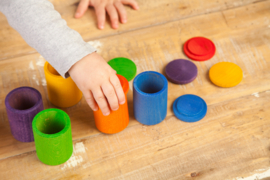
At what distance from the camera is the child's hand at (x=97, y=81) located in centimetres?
68

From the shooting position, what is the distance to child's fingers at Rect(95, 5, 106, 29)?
3.47 ft

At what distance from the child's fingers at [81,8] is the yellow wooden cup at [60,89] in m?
0.35

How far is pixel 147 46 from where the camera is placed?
3.28 ft

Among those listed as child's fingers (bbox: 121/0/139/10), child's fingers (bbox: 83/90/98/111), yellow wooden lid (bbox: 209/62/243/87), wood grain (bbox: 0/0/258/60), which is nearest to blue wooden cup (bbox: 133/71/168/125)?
child's fingers (bbox: 83/90/98/111)

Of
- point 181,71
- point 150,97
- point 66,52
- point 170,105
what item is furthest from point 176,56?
point 66,52

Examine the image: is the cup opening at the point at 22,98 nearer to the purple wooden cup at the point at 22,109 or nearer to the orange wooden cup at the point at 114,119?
the purple wooden cup at the point at 22,109

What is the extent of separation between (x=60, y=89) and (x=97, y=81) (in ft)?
0.54

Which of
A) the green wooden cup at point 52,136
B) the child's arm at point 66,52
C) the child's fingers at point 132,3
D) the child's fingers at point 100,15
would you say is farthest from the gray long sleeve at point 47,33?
the child's fingers at point 132,3

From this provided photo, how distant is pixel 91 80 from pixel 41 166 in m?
0.25

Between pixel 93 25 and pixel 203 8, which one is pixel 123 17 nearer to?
pixel 93 25

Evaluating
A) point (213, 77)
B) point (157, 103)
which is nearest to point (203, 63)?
A: point (213, 77)

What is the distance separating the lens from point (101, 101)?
693 millimetres

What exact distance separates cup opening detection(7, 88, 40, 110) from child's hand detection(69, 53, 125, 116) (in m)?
0.13

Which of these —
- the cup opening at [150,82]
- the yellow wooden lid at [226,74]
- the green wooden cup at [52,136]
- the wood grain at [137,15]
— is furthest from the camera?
the wood grain at [137,15]
